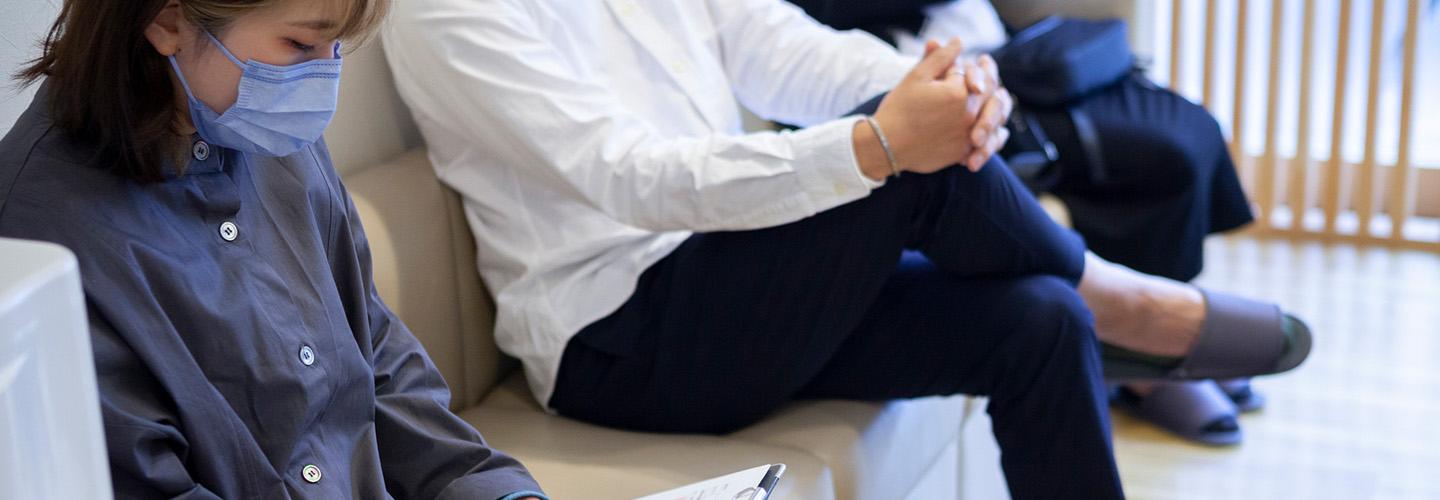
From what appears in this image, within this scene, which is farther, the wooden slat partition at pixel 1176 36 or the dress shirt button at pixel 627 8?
the wooden slat partition at pixel 1176 36

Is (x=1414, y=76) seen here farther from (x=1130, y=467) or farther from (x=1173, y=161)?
(x=1130, y=467)

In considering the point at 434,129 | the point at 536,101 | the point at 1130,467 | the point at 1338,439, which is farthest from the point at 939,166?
the point at 1338,439

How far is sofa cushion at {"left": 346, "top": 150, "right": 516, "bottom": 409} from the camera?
1539 millimetres

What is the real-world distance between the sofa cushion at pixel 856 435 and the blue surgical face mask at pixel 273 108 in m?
0.70

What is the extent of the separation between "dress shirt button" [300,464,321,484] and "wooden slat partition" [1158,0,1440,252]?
2628 mm

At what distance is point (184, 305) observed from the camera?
0.95m

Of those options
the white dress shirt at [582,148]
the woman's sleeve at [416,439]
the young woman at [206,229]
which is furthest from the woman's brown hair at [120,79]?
the white dress shirt at [582,148]

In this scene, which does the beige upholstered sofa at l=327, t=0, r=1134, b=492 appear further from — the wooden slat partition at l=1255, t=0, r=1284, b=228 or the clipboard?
the wooden slat partition at l=1255, t=0, r=1284, b=228

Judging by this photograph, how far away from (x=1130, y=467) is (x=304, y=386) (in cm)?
161

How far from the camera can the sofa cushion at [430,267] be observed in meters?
1.54

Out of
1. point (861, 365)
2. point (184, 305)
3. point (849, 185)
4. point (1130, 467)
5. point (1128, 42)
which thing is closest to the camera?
point (184, 305)

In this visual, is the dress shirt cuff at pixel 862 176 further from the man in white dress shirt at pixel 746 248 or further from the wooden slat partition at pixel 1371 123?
the wooden slat partition at pixel 1371 123

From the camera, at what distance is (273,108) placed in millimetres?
1001

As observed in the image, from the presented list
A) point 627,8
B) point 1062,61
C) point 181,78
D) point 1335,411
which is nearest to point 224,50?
point 181,78
